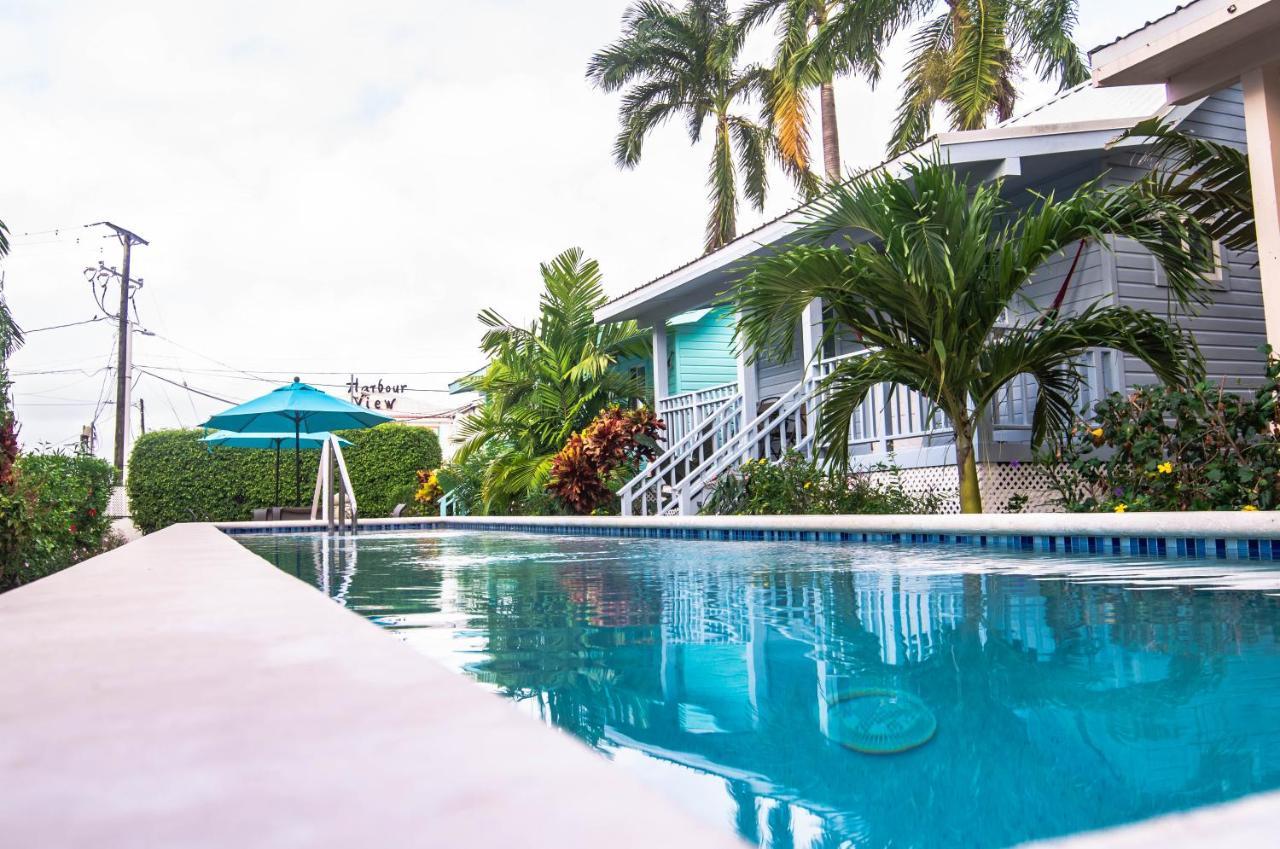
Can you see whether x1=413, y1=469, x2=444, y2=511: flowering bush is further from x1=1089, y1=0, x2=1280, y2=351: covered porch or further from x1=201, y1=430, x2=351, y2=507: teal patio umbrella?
x1=1089, y1=0, x2=1280, y2=351: covered porch

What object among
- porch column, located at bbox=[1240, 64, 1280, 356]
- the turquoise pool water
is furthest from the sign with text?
the turquoise pool water

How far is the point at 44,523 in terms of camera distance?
7281 mm

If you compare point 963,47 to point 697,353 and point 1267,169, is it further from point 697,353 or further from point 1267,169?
point 1267,169

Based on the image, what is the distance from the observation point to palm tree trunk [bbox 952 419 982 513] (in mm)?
7250

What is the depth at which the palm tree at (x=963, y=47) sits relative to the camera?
50.9 ft

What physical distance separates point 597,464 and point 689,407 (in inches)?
75.2

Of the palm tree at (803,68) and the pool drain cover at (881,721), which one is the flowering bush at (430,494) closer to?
the palm tree at (803,68)

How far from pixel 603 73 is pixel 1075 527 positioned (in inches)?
777

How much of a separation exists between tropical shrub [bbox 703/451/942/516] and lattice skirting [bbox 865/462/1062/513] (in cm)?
13

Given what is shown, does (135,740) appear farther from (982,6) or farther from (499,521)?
(982,6)

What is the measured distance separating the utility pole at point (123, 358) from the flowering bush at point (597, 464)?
18.0 m

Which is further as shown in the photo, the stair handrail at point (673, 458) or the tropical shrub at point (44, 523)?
the stair handrail at point (673, 458)

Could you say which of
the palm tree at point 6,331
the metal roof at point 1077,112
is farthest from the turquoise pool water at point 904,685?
the palm tree at point 6,331

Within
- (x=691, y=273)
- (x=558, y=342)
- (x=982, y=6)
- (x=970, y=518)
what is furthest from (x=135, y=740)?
(x=982, y=6)
